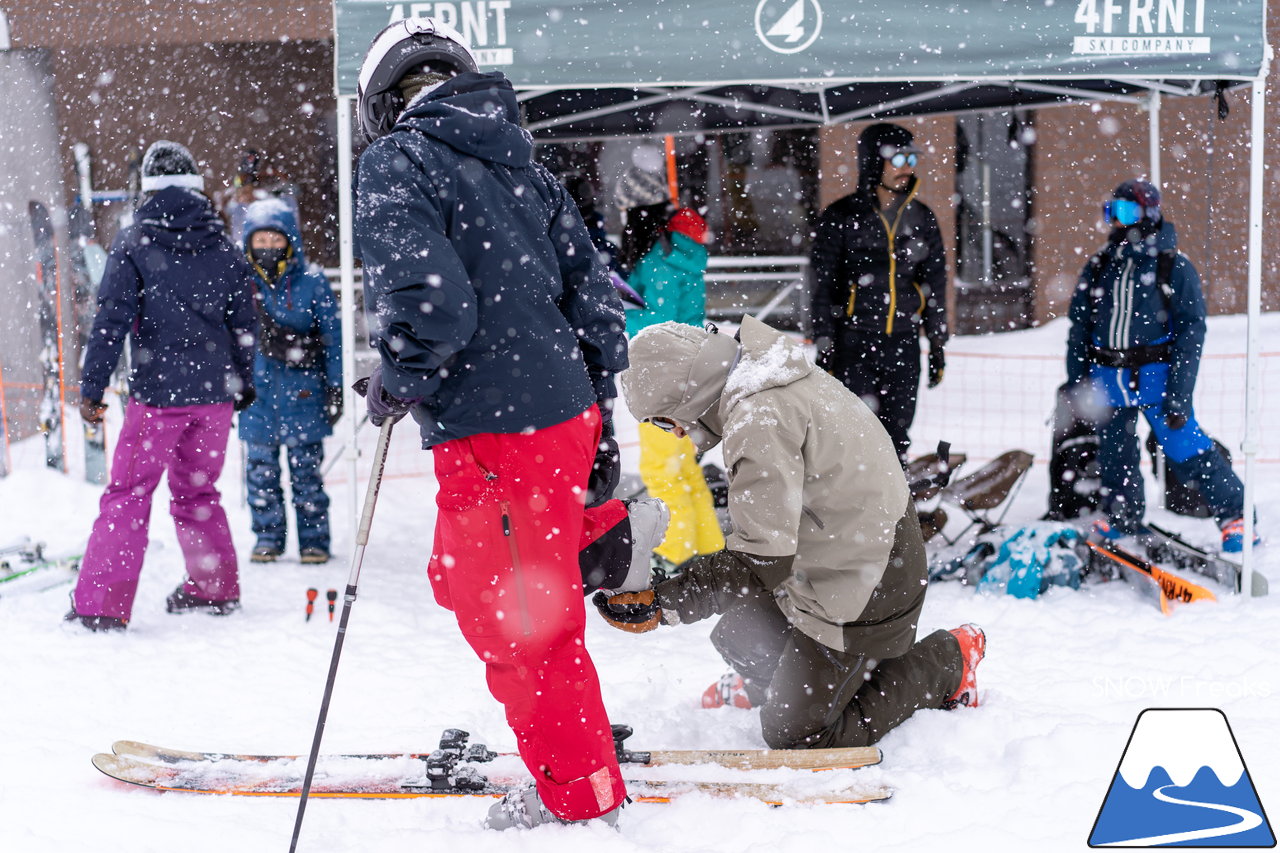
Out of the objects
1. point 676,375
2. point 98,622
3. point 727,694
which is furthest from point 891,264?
point 98,622

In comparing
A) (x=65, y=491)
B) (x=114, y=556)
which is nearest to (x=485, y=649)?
(x=114, y=556)

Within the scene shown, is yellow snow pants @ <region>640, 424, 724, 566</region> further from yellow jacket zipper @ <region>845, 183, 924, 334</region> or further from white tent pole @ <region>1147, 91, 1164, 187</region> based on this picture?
white tent pole @ <region>1147, 91, 1164, 187</region>

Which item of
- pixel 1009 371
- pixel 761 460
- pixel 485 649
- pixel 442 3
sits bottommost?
pixel 1009 371

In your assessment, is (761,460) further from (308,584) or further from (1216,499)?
(1216,499)

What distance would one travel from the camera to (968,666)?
3.41 m

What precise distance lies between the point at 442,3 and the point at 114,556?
2.59m

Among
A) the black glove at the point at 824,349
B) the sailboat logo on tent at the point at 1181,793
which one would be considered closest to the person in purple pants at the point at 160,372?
the black glove at the point at 824,349

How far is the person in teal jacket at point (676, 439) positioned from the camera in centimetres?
517

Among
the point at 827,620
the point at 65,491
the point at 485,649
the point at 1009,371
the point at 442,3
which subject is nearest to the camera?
the point at 485,649

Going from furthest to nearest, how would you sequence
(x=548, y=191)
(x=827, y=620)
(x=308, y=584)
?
(x=308, y=584), (x=827, y=620), (x=548, y=191)

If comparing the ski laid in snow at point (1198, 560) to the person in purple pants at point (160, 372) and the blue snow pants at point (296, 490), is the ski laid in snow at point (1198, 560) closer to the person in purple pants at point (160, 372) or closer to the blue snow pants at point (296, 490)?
the blue snow pants at point (296, 490)

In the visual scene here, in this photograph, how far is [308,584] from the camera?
5246mm

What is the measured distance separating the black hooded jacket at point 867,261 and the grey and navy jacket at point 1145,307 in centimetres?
93

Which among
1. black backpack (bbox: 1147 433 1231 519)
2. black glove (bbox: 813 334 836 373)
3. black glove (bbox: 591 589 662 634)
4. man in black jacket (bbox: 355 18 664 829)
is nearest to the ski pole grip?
man in black jacket (bbox: 355 18 664 829)
